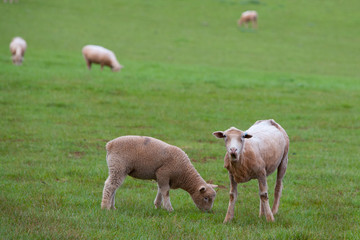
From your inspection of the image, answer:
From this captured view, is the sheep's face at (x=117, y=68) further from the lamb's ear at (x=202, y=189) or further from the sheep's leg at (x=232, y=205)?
the sheep's leg at (x=232, y=205)

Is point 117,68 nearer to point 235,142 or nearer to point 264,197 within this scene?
point 264,197

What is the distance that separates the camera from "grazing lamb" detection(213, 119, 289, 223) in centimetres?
634

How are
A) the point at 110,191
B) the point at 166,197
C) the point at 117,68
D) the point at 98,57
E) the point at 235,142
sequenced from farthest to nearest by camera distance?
1. the point at 98,57
2. the point at 117,68
3. the point at 166,197
4. the point at 110,191
5. the point at 235,142

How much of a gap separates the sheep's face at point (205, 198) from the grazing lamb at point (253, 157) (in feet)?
1.55

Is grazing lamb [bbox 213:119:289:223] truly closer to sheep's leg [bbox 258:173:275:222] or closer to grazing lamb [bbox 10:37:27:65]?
sheep's leg [bbox 258:173:275:222]

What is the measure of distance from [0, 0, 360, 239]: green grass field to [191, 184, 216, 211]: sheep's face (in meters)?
0.22

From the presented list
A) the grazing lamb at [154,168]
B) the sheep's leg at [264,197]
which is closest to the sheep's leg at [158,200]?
the grazing lamb at [154,168]

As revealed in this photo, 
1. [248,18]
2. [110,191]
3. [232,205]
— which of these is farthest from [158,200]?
[248,18]

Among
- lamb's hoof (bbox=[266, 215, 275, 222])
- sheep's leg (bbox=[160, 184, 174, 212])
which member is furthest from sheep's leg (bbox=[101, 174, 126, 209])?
lamb's hoof (bbox=[266, 215, 275, 222])

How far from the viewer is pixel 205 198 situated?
7320 mm

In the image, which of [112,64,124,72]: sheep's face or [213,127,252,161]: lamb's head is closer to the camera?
[213,127,252,161]: lamb's head

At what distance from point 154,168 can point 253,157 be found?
1.42 m

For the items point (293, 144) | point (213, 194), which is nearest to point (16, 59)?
point (293, 144)

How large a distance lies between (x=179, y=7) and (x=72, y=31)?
43.6 ft
